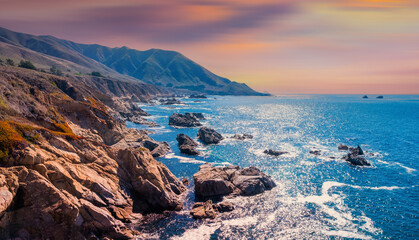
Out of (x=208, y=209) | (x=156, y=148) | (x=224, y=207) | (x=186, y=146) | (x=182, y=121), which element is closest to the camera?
(x=208, y=209)

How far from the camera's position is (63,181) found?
1483 inches

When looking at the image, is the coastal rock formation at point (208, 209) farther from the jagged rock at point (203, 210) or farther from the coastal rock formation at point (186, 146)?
the coastal rock formation at point (186, 146)

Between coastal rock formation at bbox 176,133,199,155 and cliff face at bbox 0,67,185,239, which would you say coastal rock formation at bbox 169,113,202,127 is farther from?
cliff face at bbox 0,67,185,239

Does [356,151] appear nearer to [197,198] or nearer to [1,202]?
[197,198]

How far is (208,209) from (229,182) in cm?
1289

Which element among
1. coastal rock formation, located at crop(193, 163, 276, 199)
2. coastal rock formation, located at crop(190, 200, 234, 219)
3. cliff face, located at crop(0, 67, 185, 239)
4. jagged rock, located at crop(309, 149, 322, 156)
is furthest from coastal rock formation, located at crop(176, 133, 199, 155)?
jagged rock, located at crop(309, 149, 322, 156)

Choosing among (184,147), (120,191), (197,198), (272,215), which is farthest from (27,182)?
(184,147)

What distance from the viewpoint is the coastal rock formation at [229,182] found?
5471 cm

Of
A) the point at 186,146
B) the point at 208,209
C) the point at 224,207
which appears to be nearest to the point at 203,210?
the point at 208,209

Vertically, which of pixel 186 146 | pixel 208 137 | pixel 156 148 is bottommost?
pixel 186 146

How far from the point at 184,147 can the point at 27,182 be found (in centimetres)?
6011

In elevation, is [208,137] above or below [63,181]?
below

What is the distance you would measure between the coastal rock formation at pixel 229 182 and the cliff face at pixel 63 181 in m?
6.03

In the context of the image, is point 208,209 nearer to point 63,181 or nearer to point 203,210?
point 203,210
